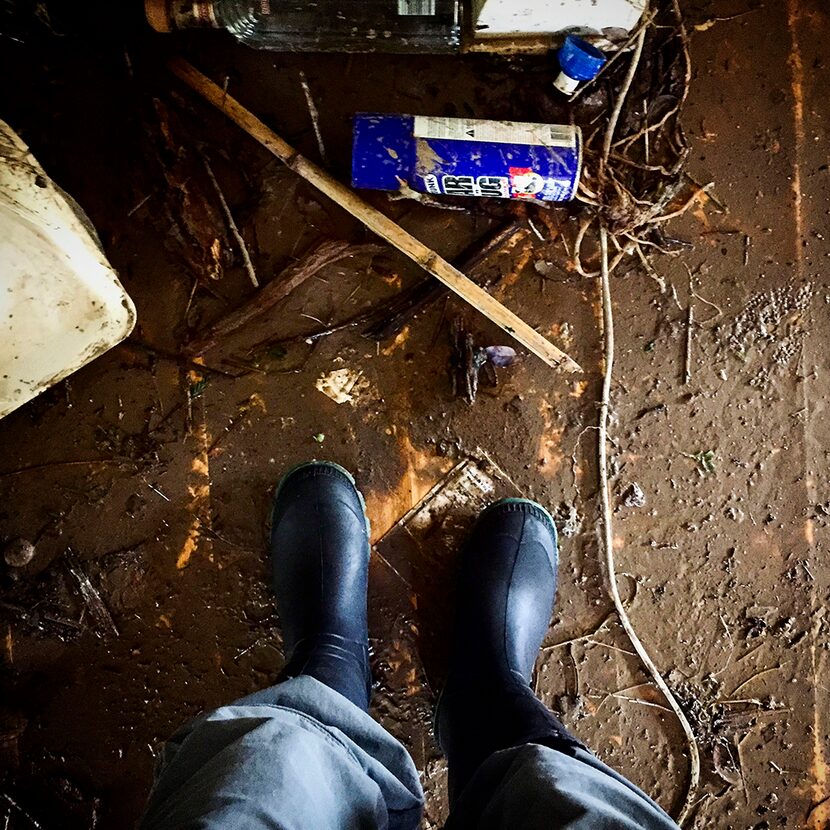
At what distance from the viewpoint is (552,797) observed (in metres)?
0.88

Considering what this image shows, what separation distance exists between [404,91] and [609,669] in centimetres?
138

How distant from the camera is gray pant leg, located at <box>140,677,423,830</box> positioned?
856 mm

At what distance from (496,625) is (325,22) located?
134 cm

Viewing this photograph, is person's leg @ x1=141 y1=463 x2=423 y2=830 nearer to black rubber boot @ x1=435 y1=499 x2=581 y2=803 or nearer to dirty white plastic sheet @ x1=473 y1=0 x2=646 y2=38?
black rubber boot @ x1=435 y1=499 x2=581 y2=803

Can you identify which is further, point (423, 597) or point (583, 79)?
point (423, 597)

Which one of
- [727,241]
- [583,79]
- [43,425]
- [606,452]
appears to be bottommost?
[606,452]

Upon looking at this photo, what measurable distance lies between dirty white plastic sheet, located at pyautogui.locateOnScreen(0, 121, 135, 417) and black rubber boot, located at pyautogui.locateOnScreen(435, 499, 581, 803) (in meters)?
0.91

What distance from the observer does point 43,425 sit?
153 cm

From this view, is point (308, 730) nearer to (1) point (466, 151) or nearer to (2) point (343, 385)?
(2) point (343, 385)

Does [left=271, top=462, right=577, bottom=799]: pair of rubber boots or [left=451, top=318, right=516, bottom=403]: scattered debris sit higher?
[left=451, top=318, right=516, bottom=403]: scattered debris

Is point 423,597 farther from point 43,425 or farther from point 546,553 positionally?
point 43,425

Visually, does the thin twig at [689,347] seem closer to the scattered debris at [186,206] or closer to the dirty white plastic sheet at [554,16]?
the dirty white plastic sheet at [554,16]

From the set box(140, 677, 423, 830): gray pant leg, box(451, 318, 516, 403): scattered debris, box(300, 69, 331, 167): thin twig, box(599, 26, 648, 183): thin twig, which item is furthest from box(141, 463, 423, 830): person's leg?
box(599, 26, 648, 183): thin twig

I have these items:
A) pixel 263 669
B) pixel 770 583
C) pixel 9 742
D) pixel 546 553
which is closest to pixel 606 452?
pixel 546 553
